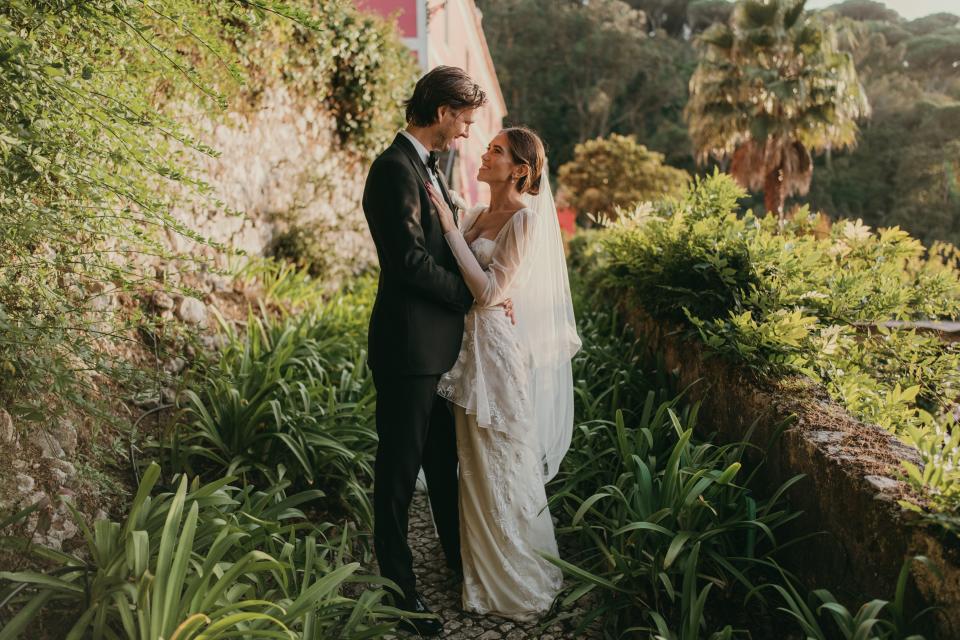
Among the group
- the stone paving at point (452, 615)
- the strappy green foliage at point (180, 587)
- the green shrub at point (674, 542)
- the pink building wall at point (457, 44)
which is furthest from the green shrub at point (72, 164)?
the pink building wall at point (457, 44)

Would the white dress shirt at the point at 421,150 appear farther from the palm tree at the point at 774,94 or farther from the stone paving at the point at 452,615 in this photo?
the palm tree at the point at 774,94

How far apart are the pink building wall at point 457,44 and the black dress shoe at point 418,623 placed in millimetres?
3995

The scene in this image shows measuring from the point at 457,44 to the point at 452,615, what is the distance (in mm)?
16548

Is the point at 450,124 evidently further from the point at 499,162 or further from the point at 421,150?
the point at 499,162

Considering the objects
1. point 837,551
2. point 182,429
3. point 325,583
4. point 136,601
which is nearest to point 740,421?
point 837,551

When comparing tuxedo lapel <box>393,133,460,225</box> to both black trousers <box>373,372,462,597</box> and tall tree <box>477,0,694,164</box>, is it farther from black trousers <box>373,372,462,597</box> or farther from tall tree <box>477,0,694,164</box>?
tall tree <box>477,0,694,164</box>

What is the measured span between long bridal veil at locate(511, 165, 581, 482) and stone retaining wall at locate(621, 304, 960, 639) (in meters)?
0.84

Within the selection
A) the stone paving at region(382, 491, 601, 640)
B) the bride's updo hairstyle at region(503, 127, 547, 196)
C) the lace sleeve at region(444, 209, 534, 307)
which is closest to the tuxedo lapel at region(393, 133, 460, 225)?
the lace sleeve at region(444, 209, 534, 307)

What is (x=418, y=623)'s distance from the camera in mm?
2809

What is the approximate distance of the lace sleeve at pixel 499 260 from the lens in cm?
292

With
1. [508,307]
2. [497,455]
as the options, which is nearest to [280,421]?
[497,455]

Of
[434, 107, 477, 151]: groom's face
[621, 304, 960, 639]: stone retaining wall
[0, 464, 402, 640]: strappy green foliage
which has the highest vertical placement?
[434, 107, 477, 151]: groom's face

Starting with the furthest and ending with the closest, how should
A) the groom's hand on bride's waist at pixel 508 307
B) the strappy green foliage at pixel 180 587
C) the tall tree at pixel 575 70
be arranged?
the tall tree at pixel 575 70 < the groom's hand on bride's waist at pixel 508 307 < the strappy green foliage at pixel 180 587

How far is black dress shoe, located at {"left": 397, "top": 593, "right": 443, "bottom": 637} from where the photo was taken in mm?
2797
